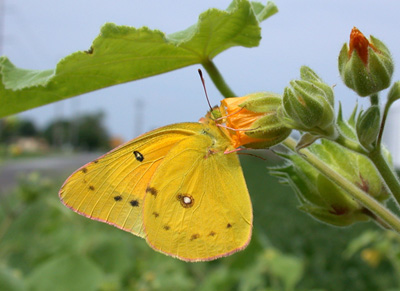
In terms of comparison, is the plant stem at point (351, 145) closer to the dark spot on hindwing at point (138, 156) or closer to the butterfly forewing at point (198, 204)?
the butterfly forewing at point (198, 204)

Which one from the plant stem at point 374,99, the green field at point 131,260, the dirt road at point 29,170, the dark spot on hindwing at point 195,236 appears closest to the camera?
the plant stem at point 374,99

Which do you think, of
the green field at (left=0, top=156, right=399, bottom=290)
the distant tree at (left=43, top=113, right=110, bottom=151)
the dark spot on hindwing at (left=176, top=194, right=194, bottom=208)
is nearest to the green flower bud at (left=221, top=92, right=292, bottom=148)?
the dark spot on hindwing at (left=176, top=194, right=194, bottom=208)

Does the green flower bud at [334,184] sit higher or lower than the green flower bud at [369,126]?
lower

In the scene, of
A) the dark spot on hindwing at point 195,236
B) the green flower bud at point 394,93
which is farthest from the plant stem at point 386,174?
the dark spot on hindwing at point 195,236

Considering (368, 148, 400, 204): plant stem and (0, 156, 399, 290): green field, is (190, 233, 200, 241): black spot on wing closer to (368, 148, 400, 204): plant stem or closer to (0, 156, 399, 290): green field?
(368, 148, 400, 204): plant stem

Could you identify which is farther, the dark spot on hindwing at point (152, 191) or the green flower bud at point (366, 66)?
the dark spot on hindwing at point (152, 191)

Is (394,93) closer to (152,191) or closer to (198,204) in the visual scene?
(198,204)

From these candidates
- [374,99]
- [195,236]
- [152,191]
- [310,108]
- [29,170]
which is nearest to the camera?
[310,108]

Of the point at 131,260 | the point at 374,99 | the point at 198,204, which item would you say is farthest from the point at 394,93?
the point at 131,260
